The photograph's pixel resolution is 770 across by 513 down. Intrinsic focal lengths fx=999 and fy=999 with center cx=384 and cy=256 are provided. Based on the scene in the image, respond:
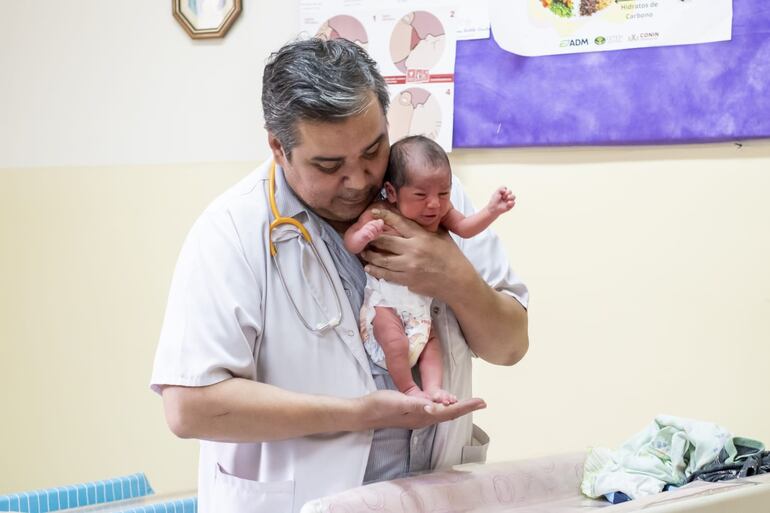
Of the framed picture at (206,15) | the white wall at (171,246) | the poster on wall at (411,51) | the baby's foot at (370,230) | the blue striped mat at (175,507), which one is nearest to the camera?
the baby's foot at (370,230)

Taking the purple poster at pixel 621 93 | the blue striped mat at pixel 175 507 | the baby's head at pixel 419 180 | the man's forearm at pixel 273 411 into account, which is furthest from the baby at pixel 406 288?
the purple poster at pixel 621 93

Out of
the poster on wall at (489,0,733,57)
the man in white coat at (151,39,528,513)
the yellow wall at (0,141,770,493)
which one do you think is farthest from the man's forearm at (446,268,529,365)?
the poster on wall at (489,0,733,57)

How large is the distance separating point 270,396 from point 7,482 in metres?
2.50

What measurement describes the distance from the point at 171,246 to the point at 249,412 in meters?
2.07

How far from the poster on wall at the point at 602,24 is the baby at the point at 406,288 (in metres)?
1.26

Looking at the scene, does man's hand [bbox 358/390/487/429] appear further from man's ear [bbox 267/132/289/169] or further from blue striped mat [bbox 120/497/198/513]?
blue striped mat [bbox 120/497/198/513]

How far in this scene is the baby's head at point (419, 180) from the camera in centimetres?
171

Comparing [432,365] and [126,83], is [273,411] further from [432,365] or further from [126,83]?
[126,83]

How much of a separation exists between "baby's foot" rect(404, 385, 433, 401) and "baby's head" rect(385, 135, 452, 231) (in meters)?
0.29

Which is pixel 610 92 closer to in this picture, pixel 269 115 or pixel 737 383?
pixel 737 383

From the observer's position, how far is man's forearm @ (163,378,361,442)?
155cm

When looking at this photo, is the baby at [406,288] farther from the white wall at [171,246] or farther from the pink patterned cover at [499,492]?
the white wall at [171,246]

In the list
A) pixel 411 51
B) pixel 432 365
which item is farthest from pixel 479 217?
pixel 411 51

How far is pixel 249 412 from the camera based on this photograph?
1.55m
